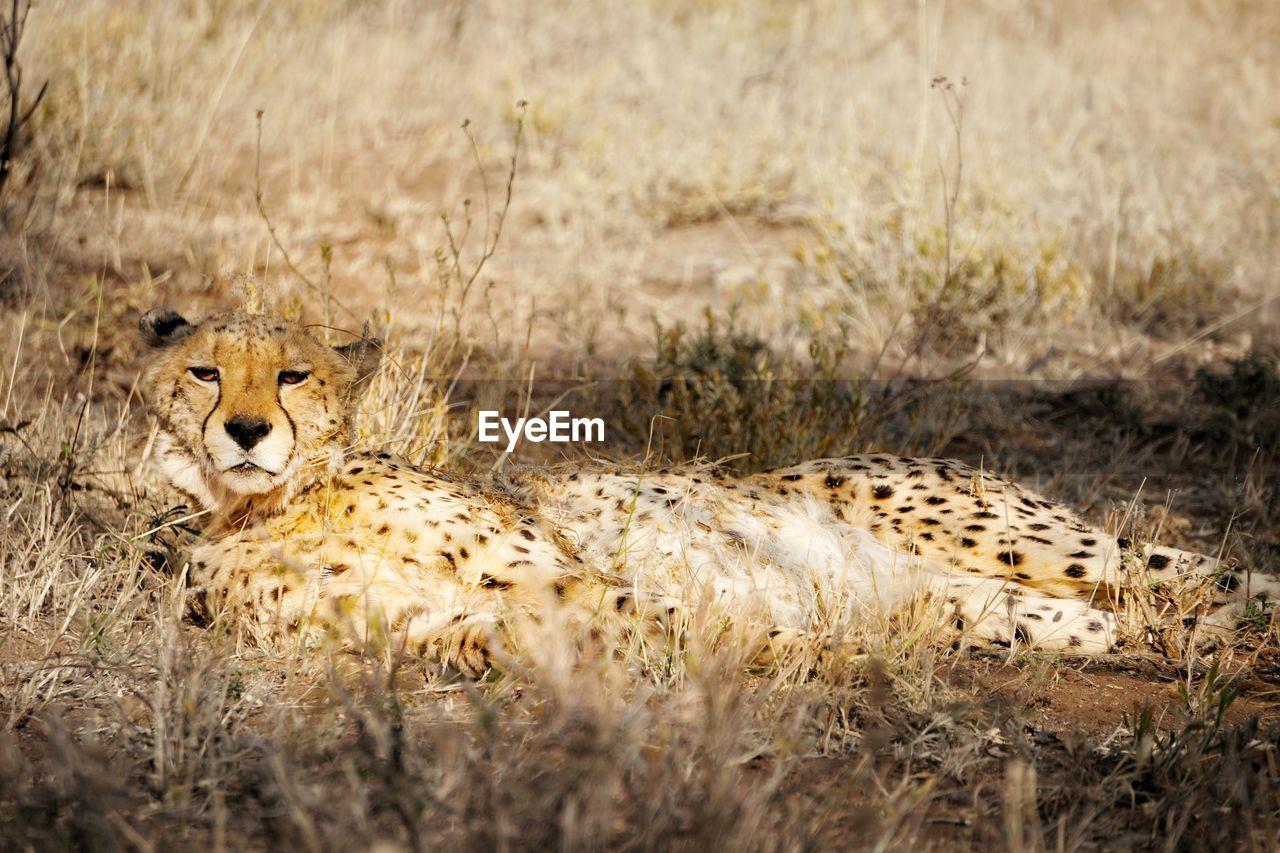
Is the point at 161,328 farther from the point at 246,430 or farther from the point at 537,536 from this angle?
the point at 537,536

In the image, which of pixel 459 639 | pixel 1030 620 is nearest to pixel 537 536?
pixel 459 639

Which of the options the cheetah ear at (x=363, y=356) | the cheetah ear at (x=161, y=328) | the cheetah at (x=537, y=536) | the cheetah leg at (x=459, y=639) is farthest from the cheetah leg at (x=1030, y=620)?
the cheetah ear at (x=161, y=328)

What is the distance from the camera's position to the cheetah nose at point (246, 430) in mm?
2686

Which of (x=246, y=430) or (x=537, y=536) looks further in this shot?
(x=537, y=536)

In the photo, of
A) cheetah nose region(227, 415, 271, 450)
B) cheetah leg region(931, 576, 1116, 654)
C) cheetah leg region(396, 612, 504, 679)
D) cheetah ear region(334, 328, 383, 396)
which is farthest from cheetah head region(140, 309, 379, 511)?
cheetah leg region(931, 576, 1116, 654)

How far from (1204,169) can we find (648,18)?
522 centimetres

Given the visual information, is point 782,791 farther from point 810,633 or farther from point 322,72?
point 322,72

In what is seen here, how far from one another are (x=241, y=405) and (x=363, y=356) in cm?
51

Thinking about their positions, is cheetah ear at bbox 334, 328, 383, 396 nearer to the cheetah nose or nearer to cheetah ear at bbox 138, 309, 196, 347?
cheetah ear at bbox 138, 309, 196, 347

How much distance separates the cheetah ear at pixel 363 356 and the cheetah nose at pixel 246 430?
1.58 ft

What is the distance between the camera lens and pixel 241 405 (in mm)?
2729

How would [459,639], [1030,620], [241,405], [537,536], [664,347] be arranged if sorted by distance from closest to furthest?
1. [459,639]
2. [241,405]
3. [537,536]
4. [1030,620]
5. [664,347]

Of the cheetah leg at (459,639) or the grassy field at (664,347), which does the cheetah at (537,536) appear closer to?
the cheetah leg at (459,639)

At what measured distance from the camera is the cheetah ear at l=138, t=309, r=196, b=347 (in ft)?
9.89
